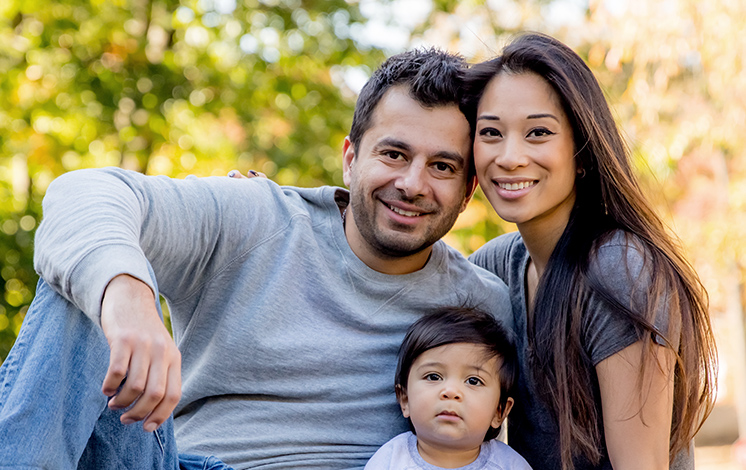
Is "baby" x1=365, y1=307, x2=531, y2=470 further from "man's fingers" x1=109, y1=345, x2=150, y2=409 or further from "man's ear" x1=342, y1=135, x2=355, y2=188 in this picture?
"man's fingers" x1=109, y1=345, x2=150, y2=409

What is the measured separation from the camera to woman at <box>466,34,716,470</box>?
2.00 meters

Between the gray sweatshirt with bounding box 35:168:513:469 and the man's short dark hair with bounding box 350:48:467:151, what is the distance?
1.28 feet

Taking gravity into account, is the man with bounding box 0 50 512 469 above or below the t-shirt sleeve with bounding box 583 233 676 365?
below

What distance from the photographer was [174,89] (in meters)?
5.37

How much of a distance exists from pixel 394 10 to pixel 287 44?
0.95 m

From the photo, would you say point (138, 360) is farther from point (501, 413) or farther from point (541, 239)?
point (541, 239)

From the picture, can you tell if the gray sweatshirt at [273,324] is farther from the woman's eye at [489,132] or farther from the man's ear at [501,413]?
the woman's eye at [489,132]

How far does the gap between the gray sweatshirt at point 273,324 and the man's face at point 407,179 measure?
0.37 feet

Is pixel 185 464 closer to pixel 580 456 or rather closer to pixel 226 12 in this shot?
pixel 580 456

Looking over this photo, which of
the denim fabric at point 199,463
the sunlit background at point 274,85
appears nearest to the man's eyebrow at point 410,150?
the denim fabric at point 199,463

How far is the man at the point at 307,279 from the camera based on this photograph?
2.05 metres

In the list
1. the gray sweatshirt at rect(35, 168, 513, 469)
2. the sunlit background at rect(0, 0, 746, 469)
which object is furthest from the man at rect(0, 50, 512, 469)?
the sunlit background at rect(0, 0, 746, 469)

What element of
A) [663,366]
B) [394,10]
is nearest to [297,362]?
[663,366]

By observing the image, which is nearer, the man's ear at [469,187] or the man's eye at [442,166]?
the man's eye at [442,166]
